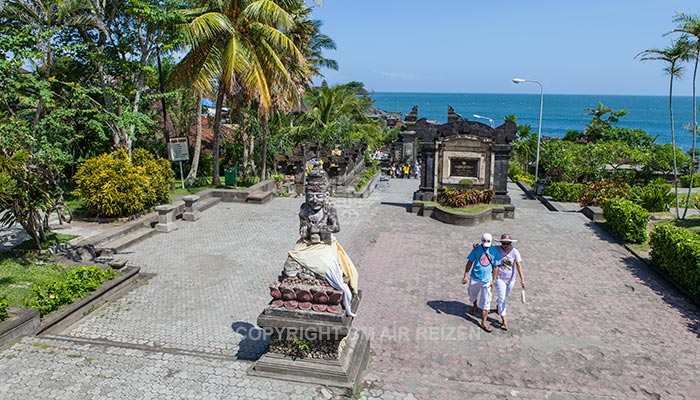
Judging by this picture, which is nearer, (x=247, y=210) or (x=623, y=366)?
(x=623, y=366)

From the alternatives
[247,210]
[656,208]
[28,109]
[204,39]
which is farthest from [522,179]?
[28,109]

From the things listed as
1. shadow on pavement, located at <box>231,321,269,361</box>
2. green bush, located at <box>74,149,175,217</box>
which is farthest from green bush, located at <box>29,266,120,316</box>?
green bush, located at <box>74,149,175,217</box>

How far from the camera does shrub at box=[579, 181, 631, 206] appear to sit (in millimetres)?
18719

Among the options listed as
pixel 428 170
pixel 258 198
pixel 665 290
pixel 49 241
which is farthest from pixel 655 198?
pixel 49 241

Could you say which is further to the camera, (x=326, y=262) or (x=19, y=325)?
(x=19, y=325)

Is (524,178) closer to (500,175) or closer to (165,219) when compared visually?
(500,175)

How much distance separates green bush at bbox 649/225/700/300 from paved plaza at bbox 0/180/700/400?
0.35 meters

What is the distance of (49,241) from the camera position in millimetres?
12320

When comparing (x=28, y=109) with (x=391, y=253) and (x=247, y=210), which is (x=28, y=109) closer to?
(x=247, y=210)

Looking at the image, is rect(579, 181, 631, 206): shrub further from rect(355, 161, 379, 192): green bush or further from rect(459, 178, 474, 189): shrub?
rect(355, 161, 379, 192): green bush

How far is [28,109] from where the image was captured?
53.4 feet

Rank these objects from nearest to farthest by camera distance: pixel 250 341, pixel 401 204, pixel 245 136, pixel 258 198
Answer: pixel 250 341
pixel 258 198
pixel 401 204
pixel 245 136

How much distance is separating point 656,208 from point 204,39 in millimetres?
17362

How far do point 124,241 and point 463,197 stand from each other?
10706mm
